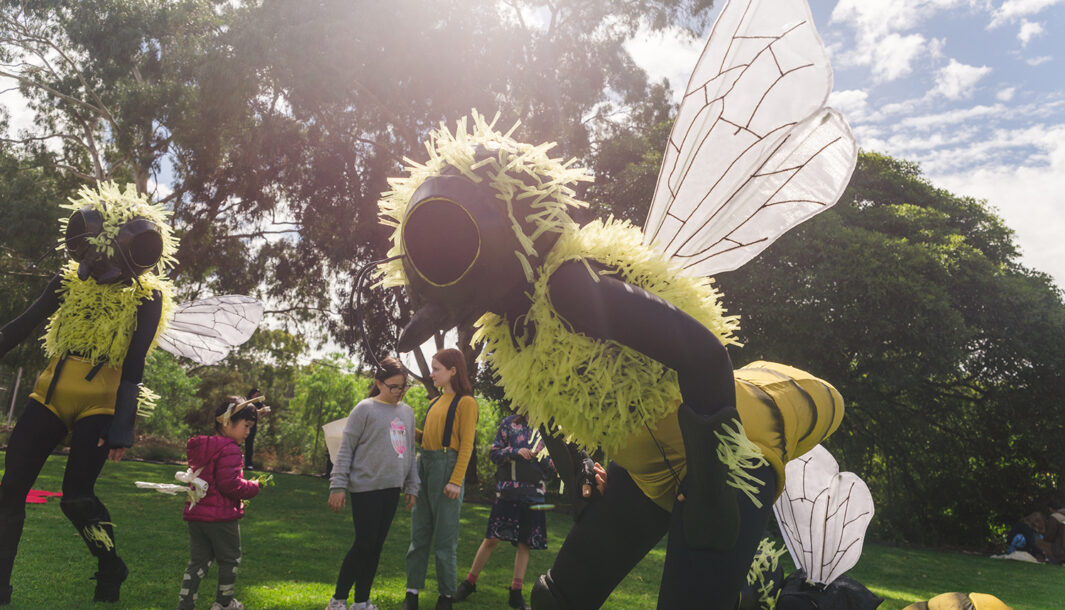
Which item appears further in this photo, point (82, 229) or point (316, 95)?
point (316, 95)

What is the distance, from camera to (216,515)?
11.9ft

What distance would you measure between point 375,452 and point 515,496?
1382 millimetres

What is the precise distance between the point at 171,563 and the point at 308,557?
1.16 meters

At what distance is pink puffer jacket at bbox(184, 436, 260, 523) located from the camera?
3625 mm

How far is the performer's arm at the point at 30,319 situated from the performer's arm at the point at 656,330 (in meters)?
3.14

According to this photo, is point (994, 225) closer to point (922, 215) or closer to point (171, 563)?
point (922, 215)

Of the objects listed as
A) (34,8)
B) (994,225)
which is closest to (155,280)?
(994,225)

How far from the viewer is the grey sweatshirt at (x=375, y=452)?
13.0 feet

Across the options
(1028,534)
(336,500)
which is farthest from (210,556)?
(1028,534)

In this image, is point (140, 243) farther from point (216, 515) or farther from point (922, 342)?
point (922, 342)

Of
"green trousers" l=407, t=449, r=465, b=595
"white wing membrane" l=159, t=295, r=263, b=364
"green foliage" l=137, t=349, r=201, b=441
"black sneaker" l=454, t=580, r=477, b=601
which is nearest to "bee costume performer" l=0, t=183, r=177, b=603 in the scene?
"white wing membrane" l=159, t=295, r=263, b=364

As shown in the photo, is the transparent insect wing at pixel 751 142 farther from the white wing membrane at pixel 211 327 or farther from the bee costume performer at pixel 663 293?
→ the white wing membrane at pixel 211 327

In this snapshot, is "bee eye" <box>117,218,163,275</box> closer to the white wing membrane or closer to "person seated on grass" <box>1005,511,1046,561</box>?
the white wing membrane

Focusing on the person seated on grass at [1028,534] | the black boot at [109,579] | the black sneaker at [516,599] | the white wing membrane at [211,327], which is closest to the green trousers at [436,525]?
the black sneaker at [516,599]
